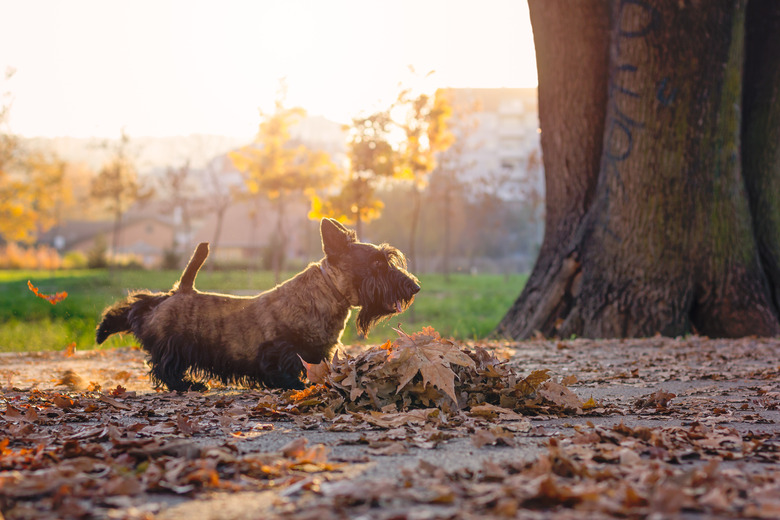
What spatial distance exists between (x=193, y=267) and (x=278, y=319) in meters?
0.84

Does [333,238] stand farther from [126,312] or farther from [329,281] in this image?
[126,312]

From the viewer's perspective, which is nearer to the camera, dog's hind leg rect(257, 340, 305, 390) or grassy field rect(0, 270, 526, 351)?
dog's hind leg rect(257, 340, 305, 390)

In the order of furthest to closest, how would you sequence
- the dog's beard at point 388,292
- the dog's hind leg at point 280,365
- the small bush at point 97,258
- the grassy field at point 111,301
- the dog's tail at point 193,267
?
the small bush at point 97,258 → the grassy field at point 111,301 → the dog's tail at point 193,267 → the dog's beard at point 388,292 → the dog's hind leg at point 280,365

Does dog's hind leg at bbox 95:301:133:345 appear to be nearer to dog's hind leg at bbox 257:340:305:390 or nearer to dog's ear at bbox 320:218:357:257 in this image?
dog's hind leg at bbox 257:340:305:390

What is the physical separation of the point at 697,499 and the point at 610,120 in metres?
8.10

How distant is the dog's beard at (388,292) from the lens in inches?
223

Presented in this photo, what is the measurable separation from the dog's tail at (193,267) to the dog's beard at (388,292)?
4.34 ft

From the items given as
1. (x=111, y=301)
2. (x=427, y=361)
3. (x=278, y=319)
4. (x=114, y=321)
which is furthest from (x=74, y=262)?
(x=427, y=361)

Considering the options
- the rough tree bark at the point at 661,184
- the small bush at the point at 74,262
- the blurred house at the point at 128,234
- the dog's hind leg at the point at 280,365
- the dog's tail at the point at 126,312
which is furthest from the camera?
the blurred house at the point at 128,234

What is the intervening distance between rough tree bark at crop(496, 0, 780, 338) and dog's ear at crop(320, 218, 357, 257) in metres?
5.12

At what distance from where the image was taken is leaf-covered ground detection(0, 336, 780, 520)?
2.58 meters

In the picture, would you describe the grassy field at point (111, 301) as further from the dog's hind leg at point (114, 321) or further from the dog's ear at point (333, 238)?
the dog's hind leg at point (114, 321)

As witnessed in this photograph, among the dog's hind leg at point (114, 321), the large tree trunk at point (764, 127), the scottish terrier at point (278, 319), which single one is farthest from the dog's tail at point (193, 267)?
the large tree trunk at point (764, 127)

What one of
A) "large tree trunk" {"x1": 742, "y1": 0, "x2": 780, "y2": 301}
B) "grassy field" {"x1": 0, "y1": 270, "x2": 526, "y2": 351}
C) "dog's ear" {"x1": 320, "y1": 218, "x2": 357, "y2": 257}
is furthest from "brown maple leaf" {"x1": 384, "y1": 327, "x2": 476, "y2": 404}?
"large tree trunk" {"x1": 742, "y1": 0, "x2": 780, "y2": 301}
